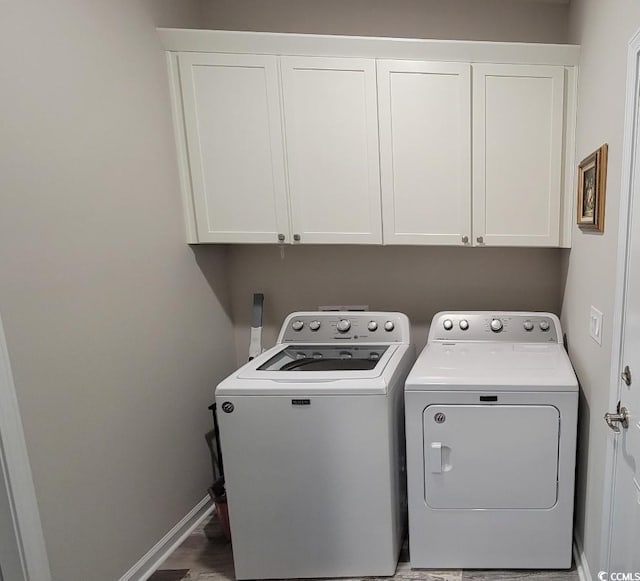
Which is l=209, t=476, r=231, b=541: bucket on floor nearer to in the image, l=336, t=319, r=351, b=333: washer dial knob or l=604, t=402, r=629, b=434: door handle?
l=336, t=319, r=351, b=333: washer dial knob

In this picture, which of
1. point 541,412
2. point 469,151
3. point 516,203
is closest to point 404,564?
point 541,412

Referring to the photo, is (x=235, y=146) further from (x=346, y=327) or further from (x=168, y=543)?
(x=168, y=543)

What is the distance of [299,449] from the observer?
1576mm

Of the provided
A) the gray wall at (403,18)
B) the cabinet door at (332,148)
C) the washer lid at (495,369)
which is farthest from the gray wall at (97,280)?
the washer lid at (495,369)

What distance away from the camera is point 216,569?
5.89 ft

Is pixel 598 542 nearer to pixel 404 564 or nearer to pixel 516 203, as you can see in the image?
pixel 404 564

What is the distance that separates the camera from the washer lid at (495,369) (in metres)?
1.52

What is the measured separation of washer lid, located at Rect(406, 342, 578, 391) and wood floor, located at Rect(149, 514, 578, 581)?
825 millimetres

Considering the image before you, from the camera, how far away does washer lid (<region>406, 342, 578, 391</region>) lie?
59.7 inches

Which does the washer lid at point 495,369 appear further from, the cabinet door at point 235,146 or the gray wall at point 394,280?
the cabinet door at point 235,146

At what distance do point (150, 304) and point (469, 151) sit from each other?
1638 millimetres

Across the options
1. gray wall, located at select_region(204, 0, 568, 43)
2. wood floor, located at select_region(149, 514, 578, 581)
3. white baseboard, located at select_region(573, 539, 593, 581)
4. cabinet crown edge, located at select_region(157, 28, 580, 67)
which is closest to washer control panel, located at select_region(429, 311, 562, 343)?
white baseboard, located at select_region(573, 539, 593, 581)

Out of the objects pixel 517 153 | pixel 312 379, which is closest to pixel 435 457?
pixel 312 379

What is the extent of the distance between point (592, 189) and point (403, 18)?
4.48 ft
